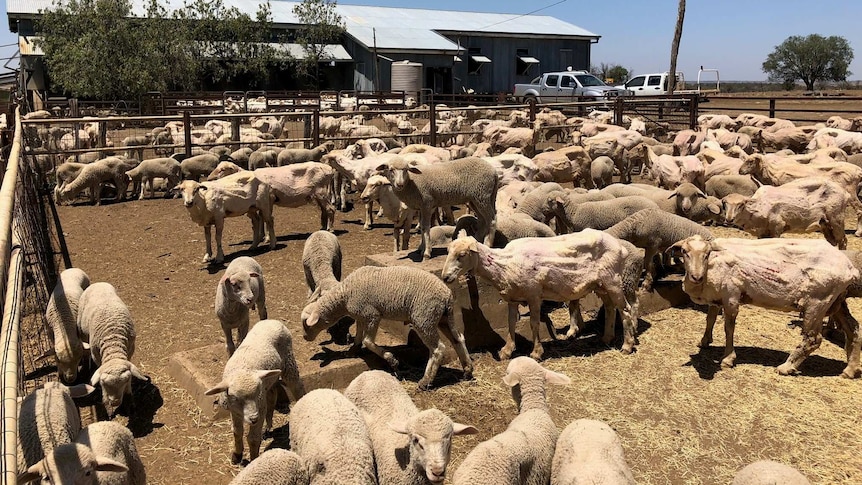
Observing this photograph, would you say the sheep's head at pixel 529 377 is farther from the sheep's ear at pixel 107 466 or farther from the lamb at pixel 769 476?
the sheep's ear at pixel 107 466

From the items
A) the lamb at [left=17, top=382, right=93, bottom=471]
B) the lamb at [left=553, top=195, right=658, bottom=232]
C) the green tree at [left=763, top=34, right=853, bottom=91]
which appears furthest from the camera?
the green tree at [left=763, top=34, right=853, bottom=91]

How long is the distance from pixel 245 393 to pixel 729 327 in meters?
4.68

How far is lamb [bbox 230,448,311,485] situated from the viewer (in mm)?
3879

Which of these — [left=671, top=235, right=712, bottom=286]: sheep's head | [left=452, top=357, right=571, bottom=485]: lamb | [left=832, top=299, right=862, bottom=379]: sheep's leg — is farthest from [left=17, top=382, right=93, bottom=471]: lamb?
[left=832, top=299, right=862, bottom=379]: sheep's leg

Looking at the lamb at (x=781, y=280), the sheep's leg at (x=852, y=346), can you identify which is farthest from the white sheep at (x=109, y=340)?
the sheep's leg at (x=852, y=346)

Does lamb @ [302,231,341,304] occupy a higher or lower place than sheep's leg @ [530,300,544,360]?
higher

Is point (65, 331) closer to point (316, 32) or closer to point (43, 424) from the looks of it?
point (43, 424)

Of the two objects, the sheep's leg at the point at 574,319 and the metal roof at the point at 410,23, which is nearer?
the sheep's leg at the point at 574,319

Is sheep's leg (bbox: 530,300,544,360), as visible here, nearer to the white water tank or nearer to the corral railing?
the corral railing

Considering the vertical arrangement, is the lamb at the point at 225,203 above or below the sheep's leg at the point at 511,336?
above

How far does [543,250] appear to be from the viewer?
7078 mm

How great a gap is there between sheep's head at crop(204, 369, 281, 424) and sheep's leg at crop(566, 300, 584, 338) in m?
3.82

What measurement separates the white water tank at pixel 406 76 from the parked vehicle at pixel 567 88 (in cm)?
1027

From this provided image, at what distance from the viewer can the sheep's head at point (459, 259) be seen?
21.8 feet
